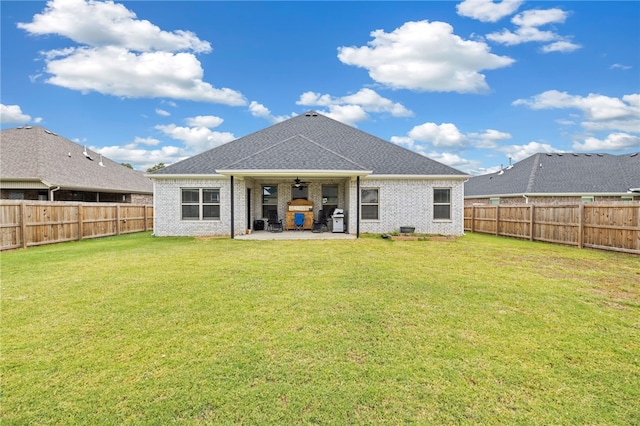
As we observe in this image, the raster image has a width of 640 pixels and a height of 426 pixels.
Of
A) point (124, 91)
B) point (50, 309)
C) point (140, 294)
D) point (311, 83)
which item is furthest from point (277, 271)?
point (124, 91)

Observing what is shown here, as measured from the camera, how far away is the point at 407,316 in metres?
4.42

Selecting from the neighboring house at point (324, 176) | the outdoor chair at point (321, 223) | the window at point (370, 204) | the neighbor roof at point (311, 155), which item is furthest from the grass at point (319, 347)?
the outdoor chair at point (321, 223)

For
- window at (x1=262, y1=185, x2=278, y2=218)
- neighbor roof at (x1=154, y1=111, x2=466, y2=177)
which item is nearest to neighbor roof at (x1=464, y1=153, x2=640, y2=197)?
neighbor roof at (x1=154, y1=111, x2=466, y2=177)

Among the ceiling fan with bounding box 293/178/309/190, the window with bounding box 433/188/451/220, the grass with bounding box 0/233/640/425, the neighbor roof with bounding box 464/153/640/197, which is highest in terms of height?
the neighbor roof with bounding box 464/153/640/197

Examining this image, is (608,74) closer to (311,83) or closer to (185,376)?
(311,83)

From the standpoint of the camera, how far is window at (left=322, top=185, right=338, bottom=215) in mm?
16812

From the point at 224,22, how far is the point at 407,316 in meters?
15.6

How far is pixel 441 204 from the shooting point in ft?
48.8

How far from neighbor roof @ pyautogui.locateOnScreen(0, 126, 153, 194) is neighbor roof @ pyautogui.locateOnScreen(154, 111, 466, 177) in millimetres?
6900

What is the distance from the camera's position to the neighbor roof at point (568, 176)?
70.0ft

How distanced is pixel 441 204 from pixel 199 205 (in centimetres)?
1092

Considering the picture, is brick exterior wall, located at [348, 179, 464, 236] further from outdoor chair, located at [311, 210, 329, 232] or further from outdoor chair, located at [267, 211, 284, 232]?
outdoor chair, located at [267, 211, 284, 232]

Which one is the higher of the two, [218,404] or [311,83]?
[311,83]

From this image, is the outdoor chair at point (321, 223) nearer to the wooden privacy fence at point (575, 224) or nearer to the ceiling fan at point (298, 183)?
the ceiling fan at point (298, 183)
